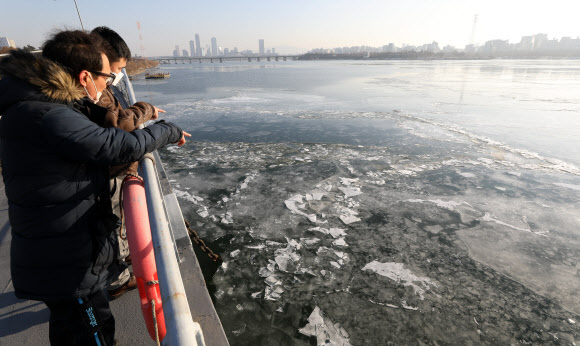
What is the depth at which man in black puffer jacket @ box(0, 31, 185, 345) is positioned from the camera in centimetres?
119

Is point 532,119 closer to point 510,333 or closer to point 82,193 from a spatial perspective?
point 510,333

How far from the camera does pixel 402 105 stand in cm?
1477

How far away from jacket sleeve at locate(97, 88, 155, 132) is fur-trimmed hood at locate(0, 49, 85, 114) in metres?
0.28

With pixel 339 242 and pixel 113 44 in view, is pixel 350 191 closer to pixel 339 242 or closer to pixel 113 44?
pixel 339 242

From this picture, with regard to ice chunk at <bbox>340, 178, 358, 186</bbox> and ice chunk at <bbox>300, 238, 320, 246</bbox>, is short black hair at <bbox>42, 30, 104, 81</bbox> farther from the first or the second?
ice chunk at <bbox>340, 178, 358, 186</bbox>

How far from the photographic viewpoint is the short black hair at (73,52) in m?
1.37

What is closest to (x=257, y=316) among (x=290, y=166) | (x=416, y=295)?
(x=416, y=295)

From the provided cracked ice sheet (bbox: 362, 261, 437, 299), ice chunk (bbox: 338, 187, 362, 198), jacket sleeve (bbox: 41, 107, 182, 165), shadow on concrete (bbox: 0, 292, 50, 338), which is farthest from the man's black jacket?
ice chunk (bbox: 338, 187, 362, 198)

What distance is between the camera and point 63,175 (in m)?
1.29

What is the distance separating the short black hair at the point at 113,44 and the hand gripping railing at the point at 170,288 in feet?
4.68

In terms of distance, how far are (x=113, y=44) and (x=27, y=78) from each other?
1.40 metres

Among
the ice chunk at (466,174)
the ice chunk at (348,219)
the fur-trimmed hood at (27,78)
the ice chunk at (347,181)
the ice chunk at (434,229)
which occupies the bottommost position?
the ice chunk at (434,229)

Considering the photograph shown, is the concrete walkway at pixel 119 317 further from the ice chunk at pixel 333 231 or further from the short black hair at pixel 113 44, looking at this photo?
the ice chunk at pixel 333 231

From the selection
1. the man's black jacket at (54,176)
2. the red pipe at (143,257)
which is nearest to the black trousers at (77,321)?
the man's black jacket at (54,176)
